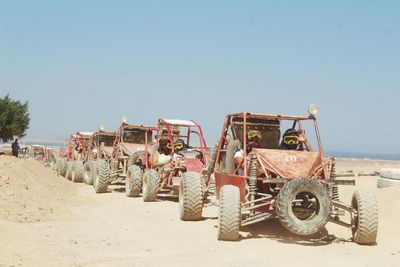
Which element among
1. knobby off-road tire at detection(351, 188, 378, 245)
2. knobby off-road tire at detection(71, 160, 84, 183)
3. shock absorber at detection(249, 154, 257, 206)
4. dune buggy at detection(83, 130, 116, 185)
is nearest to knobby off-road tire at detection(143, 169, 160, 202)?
shock absorber at detection(249, 154, 257, 206)

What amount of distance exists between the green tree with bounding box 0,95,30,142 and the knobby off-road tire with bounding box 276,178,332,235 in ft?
141

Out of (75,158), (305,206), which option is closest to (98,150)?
(75,158)

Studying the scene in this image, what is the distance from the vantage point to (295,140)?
30.6ft

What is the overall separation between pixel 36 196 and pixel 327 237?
5.49 metres

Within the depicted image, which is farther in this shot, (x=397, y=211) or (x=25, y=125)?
(x=25, y=125)

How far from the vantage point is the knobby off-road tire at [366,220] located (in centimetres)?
736

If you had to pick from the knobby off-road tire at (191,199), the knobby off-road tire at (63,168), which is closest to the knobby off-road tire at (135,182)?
the knobby off-road tire at (191,199)

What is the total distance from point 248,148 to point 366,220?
2.36 m

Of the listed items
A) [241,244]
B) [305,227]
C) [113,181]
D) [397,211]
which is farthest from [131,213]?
[113,181]

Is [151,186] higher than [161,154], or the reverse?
[161,154]

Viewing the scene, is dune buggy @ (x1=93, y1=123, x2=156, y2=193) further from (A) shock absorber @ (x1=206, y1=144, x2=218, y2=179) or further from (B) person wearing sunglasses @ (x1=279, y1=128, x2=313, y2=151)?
(B) person wearing sunglasses @ (x1=279, y1=128, x2=313, y2=151)

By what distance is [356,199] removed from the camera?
300 inches

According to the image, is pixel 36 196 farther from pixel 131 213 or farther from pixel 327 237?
pixel 327 237

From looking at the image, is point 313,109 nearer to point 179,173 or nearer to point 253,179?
point 253,179
